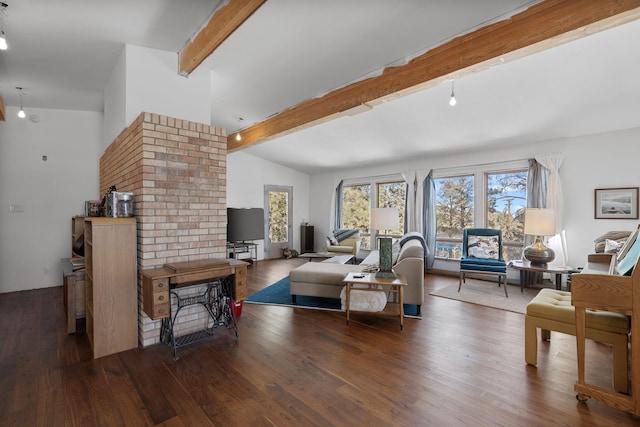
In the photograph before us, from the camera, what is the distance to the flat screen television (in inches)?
270

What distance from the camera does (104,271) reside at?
2559mm

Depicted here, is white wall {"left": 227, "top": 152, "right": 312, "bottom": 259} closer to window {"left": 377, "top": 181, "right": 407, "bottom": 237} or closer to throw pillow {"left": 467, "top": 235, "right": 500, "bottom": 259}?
window {"left": 377, "top": 181, "right": 407, "bottom": 237}

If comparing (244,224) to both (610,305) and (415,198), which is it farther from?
(610,305)

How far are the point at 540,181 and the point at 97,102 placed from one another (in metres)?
7.16

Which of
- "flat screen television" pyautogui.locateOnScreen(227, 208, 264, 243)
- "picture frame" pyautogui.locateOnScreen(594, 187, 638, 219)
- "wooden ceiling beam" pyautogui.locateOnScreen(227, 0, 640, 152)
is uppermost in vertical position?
"wooden ceiling beam" pyautogui.locateOnScreen(227, 0, 640, 152)

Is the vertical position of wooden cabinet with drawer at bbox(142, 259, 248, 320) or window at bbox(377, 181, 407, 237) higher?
window at bbox(377, 181, 407, 237)

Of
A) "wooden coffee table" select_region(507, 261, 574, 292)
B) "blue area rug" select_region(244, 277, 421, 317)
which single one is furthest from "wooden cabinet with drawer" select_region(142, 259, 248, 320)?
"wooden coffee table" select_region(507, 261, 574, 292)

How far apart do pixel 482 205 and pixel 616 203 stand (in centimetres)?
180

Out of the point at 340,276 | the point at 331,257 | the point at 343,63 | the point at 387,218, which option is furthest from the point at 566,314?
the point at 331,257

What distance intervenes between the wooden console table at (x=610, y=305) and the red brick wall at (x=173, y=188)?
9.89ft

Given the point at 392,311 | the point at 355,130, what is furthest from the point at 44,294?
the point at 355,130

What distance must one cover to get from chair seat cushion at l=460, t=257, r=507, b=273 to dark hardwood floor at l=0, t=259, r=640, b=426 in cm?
139

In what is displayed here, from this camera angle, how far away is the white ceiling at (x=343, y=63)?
2.44 metres

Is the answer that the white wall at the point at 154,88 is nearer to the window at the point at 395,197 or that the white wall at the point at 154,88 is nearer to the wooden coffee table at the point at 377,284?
the wooden coffee table at the point at 377,284
